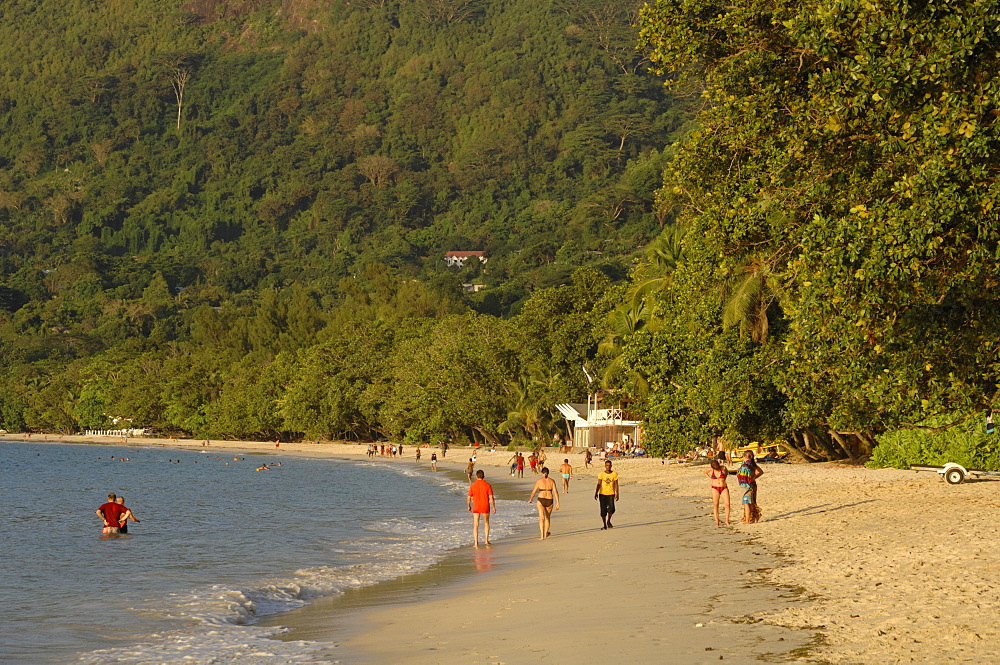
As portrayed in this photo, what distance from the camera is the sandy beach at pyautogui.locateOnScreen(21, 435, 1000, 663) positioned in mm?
10477

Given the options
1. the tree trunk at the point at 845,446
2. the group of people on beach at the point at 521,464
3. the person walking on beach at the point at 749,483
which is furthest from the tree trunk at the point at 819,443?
the person walking on beach at the point at 749,483

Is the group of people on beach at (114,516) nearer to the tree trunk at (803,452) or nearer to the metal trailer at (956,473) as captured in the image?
the metal trailer at (956,473)

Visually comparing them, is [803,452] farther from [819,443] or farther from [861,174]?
[861,174]

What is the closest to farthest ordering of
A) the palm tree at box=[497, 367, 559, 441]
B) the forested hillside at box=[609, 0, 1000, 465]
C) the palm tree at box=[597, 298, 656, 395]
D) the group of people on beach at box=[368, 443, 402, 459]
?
the forested hillside at box=[609, 0, 1000, 465]
the palm tree at box=[597, 298, 656, 395]
the palm tree at box=[497, 367, 559, 441]
the group of people on beach at box=[368, 443, 402, 459]

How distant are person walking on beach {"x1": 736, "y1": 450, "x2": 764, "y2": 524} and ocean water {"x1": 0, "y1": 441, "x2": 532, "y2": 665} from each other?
587cm

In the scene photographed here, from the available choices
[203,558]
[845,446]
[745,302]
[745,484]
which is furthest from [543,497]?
[845,446]

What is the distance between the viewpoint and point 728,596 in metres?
13.4

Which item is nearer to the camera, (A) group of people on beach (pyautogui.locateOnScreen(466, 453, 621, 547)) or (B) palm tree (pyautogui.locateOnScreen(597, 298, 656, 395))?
(A) group of people on beach (pyautogui.locateOnScreen(466, 453, 621, 547))

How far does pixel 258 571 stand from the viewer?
2083 cm

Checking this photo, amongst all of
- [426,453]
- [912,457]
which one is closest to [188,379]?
[426,453]

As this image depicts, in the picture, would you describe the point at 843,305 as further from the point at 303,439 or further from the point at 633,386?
the point at 303,439

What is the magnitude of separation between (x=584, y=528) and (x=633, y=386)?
955 inches

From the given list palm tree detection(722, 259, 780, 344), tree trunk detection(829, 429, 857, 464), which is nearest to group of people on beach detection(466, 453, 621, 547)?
palm tree detection(722, 259, 780, 344)

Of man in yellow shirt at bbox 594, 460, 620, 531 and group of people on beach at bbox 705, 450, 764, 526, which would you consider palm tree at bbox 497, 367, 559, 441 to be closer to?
man in yellow shirt at bbox 594, 460, 620, 531
